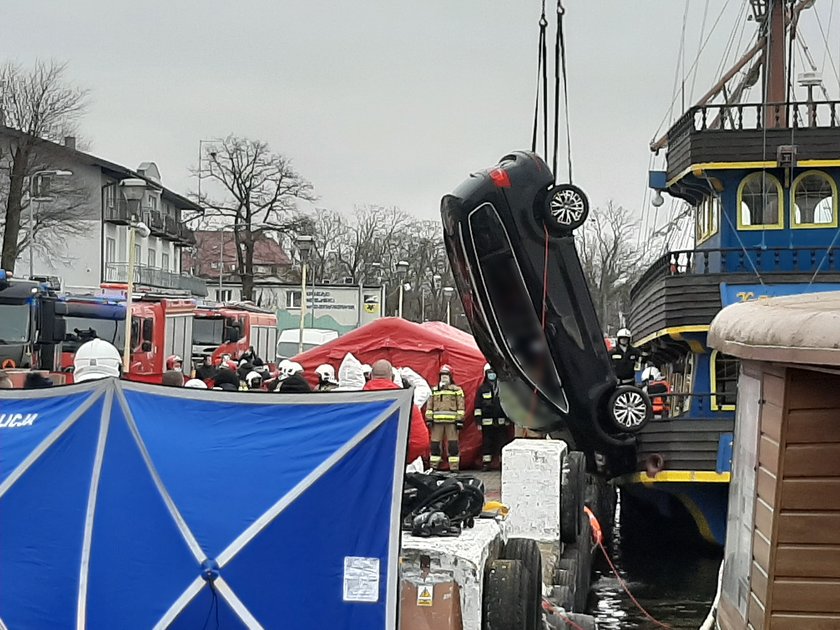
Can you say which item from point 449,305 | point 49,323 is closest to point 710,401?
point 49,323

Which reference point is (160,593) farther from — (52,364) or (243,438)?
(52,364)

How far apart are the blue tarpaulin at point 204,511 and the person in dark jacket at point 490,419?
12.8 metres

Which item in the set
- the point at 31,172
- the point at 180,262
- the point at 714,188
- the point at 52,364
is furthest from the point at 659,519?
the point at 180,262

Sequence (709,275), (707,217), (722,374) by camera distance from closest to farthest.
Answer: (709,275) → (722,374) → (707,217)

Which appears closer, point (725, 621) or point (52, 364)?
point (725, 621)

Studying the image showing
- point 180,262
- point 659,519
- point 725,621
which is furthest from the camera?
point 180,262

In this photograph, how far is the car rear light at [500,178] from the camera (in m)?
15.4

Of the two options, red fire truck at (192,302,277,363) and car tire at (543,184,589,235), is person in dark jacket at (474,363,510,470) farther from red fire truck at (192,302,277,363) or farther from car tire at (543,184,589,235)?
red fire truck at (192,302,277,363)

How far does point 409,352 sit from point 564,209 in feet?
23.5

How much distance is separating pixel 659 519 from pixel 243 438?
43.3ft

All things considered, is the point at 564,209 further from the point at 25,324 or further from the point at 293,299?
the point at 293,299

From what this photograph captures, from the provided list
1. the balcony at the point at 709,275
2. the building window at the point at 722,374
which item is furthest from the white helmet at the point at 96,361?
the building window at the point at 722,374

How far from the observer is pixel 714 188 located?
717 inches

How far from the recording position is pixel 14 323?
69.5 feet
